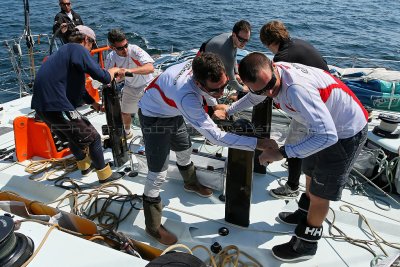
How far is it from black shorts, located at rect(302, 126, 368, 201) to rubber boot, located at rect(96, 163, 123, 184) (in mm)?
2143

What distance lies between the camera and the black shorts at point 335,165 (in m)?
2.41

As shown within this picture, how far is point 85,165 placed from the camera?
3.98m

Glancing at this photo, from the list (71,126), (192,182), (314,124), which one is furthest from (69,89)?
(314,124)

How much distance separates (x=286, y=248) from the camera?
276cm

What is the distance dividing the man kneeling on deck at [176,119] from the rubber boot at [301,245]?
2.44ft

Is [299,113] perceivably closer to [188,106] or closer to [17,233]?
[188,106]

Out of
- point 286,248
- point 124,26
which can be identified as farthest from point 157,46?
point 286,248

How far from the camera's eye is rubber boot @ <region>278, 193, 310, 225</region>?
299cm

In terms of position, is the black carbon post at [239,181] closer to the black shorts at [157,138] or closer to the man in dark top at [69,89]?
the black shorts at [157,138]

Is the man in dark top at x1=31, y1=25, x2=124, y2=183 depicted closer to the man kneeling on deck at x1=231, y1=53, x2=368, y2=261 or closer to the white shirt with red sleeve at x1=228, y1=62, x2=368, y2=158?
the man kneeling on deck at x1=231, y1=53, x2=368, y2=261

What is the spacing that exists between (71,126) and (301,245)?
7.59 ft

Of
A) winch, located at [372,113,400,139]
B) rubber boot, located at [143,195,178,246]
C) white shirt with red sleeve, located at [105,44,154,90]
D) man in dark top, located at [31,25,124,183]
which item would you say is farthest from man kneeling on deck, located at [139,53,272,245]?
winch, located at [372,113,400,139]

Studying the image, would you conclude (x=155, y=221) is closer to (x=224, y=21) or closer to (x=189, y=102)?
(x=189, y=102)

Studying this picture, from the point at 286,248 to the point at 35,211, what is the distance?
2.31m
